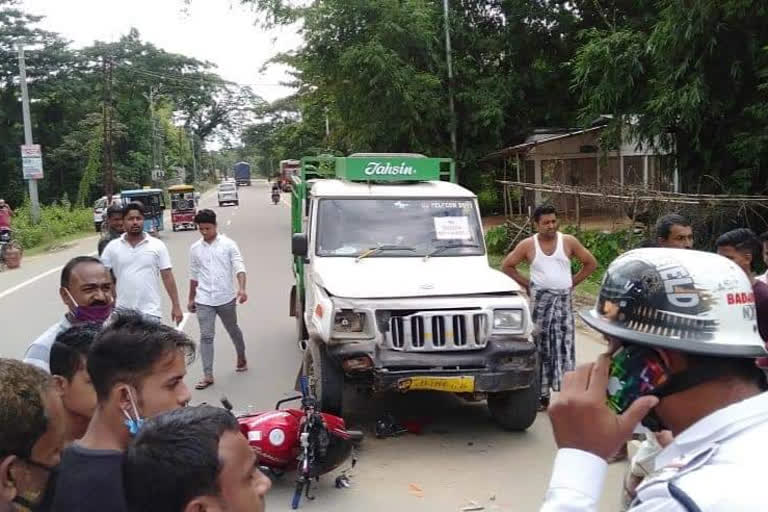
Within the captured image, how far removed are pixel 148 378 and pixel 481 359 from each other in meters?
3.68

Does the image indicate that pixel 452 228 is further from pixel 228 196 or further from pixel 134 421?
pixel 228 196

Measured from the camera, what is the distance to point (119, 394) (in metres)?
2.29

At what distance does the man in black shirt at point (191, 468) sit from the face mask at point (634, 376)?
0.83 m

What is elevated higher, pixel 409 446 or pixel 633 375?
pixel 633 375

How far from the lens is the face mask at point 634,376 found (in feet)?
4.89

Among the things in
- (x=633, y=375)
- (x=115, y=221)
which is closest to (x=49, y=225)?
(x=115, y=221)

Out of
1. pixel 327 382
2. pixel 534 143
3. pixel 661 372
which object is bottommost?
pixel 327 382

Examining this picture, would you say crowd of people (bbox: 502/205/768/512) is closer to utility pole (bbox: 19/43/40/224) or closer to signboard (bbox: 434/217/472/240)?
signboard (bbox: 434/217/472/240)

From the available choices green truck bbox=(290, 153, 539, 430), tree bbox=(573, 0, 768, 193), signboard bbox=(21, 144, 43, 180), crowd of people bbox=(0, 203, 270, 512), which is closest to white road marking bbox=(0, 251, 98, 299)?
signboard bbox=(21, 144, 43, 180)

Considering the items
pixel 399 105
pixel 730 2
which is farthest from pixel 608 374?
pixel 399 105

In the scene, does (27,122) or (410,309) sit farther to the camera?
(27,122)

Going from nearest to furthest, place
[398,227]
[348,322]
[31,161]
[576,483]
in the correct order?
[576,483], [348,322], [398,227], [31,161]

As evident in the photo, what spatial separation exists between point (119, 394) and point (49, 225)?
2912cm

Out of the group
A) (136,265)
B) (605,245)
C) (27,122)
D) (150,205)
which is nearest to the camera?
(136,265)
